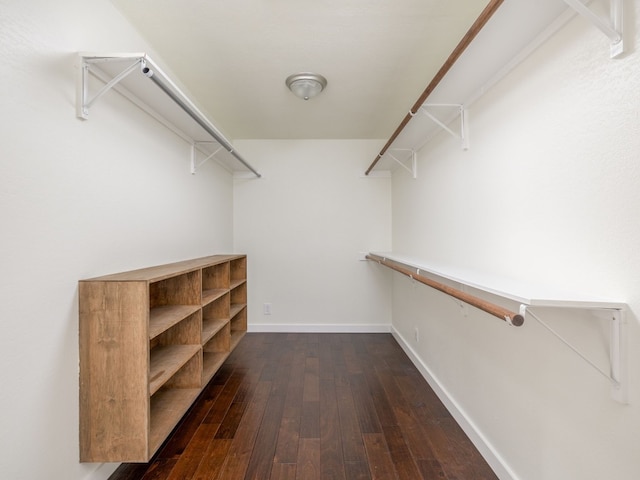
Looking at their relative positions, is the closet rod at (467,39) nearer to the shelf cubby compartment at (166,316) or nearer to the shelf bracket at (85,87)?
the shelf bracket at (85,87)

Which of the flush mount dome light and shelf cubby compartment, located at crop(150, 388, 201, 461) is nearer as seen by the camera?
shelf cubby compartment, located at crop(150, 388, 201, 461)

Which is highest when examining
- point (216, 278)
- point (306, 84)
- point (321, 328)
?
point (306, 84)

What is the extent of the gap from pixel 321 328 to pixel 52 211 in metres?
2.97

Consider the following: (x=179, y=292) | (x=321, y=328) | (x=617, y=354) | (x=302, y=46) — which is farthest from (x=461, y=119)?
(x=321, y=328)

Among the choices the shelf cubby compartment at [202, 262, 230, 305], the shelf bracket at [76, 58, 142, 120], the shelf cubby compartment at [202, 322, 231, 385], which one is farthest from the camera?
the shelf cubby compartment at [202, 262, 230, 305]

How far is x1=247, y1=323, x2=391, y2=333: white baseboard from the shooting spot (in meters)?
3.68

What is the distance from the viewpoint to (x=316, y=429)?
1.86m

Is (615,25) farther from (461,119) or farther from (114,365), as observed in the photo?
(114,365)

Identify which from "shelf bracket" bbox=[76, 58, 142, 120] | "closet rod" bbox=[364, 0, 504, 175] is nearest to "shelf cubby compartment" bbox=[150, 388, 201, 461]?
"shelf bracket" bbox=[76, 58, 142, 120]

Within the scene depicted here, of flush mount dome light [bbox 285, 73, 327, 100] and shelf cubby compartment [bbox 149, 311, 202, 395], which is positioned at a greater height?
flush mount dome light [bbox 285, 73, 327, 100]

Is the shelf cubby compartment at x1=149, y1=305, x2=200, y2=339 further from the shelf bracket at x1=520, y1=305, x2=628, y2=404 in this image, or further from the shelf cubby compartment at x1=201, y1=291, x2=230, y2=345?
the shelf bracket at x1=520, y1=305, x2=628, y2=404

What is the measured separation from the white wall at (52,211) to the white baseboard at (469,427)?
6.28 feet

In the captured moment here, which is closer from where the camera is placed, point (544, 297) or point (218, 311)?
point (544, 297)

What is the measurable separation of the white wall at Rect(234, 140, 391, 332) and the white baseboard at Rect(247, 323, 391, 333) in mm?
12
